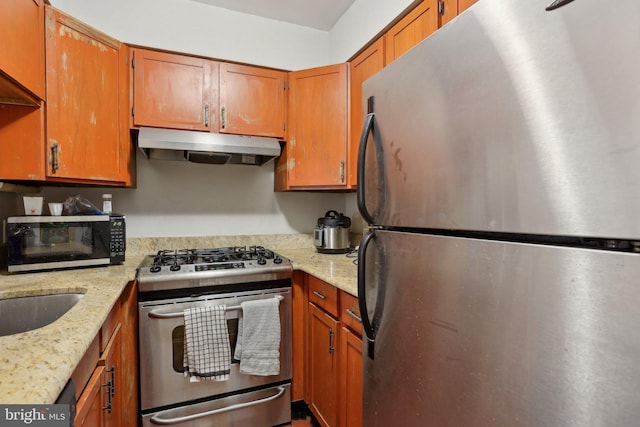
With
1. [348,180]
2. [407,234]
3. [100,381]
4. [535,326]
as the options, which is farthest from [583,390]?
[348,180]

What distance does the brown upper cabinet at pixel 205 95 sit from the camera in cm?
177

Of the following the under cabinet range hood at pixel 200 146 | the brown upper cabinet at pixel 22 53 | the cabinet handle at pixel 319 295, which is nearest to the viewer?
the brown upper cabinet at pixel 22 53

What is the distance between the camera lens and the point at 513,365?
0.55 meters

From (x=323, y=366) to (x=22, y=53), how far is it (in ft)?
6.09

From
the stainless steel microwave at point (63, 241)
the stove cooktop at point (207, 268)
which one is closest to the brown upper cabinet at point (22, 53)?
the stainless steel microwave at point (63, 241)

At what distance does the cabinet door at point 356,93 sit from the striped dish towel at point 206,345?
3.54ft

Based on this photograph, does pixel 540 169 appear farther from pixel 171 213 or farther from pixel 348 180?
pixel 171 213

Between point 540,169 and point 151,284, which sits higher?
point 540,169

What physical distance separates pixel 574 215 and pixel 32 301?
1.62 meters

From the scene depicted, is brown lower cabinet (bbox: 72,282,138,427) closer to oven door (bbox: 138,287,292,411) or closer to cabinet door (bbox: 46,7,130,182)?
oven door (bbox: 138,287,292,411)

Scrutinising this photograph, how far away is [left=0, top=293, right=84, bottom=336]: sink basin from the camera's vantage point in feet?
3.57

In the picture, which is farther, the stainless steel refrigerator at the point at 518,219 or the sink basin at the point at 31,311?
the sink basin at the point at 31,311

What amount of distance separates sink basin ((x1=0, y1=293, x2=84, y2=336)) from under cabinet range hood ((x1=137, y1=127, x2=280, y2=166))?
86 cm

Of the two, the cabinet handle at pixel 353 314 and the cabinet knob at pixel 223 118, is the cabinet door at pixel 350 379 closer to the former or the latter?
the cabinet handle at pixel 353 314
